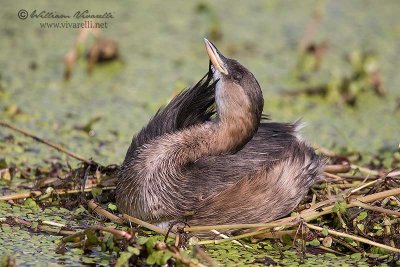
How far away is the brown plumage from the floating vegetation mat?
0.11 m

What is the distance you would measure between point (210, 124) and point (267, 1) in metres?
6.22

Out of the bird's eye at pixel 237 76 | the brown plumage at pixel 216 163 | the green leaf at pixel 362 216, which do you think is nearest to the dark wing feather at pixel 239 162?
the brown plumage at pixel 216 163

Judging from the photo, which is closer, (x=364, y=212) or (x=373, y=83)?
(x=364, y=212)

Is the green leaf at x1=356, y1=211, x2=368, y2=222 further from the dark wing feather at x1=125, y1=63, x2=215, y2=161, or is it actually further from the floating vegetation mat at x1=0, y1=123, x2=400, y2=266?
the dark wing feather at x1=125, y1=63, x2=215, y2=161

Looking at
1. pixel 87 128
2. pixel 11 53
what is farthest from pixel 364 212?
pixel 11 53

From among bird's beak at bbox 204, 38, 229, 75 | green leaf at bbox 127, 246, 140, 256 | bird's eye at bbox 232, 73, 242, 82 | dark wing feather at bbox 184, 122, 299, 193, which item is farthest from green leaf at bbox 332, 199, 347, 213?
A: green leaf at bbox 127, 246, 140, 256

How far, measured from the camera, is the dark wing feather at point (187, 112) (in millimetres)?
5000

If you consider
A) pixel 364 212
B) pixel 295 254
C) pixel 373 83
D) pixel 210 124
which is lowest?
pixel 295 254

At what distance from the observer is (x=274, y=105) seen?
796 centimetres

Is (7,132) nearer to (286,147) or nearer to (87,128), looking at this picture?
(87,128)

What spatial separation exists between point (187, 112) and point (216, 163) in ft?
1.37

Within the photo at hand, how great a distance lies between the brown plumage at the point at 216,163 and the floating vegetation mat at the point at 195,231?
0.37 feet

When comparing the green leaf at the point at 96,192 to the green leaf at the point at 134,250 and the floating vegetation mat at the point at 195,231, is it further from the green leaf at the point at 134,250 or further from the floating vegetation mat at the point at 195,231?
the green leaf at the point at 134,250

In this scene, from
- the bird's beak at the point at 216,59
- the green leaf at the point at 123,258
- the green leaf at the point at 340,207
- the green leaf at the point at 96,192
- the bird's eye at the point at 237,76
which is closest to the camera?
the green leaf at the point at 123,258
